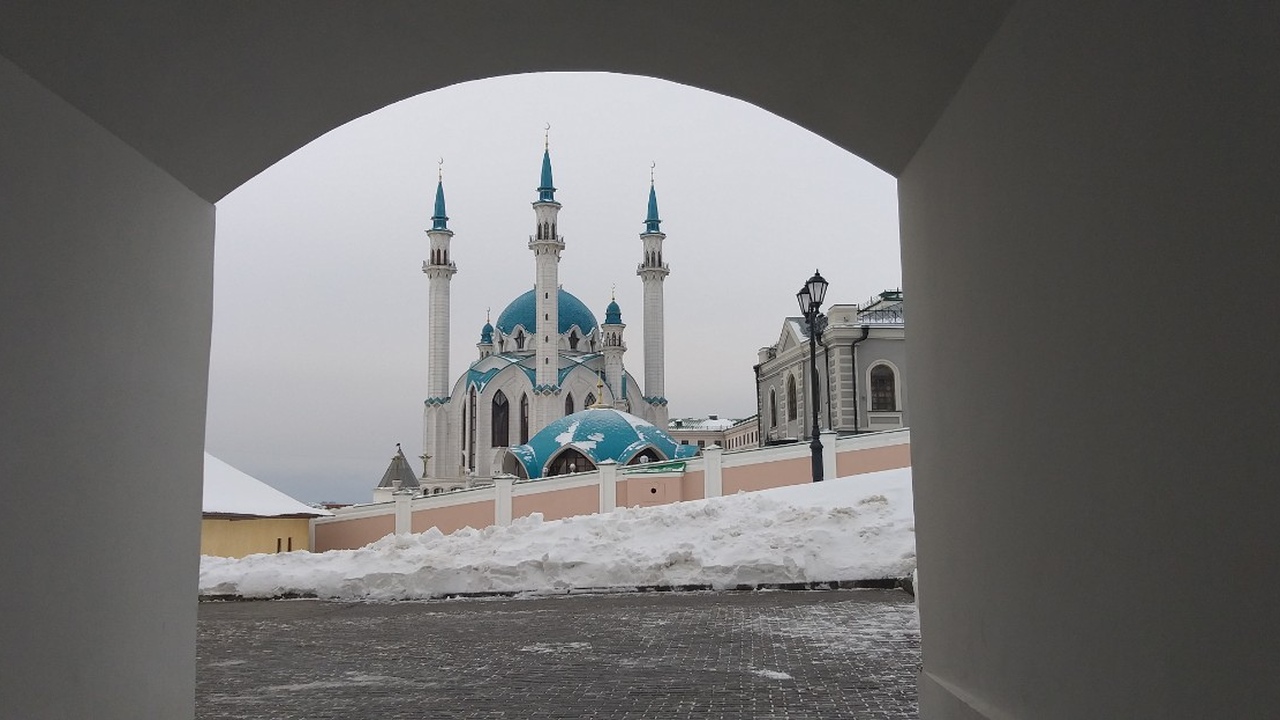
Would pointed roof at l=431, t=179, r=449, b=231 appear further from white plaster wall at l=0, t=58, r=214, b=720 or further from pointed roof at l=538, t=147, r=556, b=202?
white plaster wall at l=0, t=58, r=214, b=720

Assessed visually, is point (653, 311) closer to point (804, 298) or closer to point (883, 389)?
point (883, 389)

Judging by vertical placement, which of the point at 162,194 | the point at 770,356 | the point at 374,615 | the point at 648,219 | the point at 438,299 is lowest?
the point at 374,615

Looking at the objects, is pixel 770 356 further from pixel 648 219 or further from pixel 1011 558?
pixel 1011 558

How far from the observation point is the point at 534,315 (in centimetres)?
7088

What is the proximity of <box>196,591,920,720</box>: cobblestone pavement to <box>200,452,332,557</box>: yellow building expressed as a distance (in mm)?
11778

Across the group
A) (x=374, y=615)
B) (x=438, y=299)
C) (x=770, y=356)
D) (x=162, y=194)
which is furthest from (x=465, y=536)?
(x=438, y=299)

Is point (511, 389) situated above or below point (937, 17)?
above

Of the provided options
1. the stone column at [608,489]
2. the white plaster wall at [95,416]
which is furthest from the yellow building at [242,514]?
the white plaster wall at [95,416]

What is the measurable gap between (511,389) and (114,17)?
61458 mm

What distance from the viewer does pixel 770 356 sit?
4838 centimetres

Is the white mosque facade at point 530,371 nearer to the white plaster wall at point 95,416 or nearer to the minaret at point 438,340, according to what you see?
the minaret at point 438,340

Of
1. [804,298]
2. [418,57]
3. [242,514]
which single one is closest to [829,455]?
[804,298]

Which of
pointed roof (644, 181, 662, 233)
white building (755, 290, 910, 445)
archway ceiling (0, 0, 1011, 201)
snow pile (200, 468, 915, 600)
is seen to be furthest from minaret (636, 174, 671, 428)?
archway ceiling (0, 0, 1011, 201)

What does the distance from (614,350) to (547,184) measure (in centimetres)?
1259
